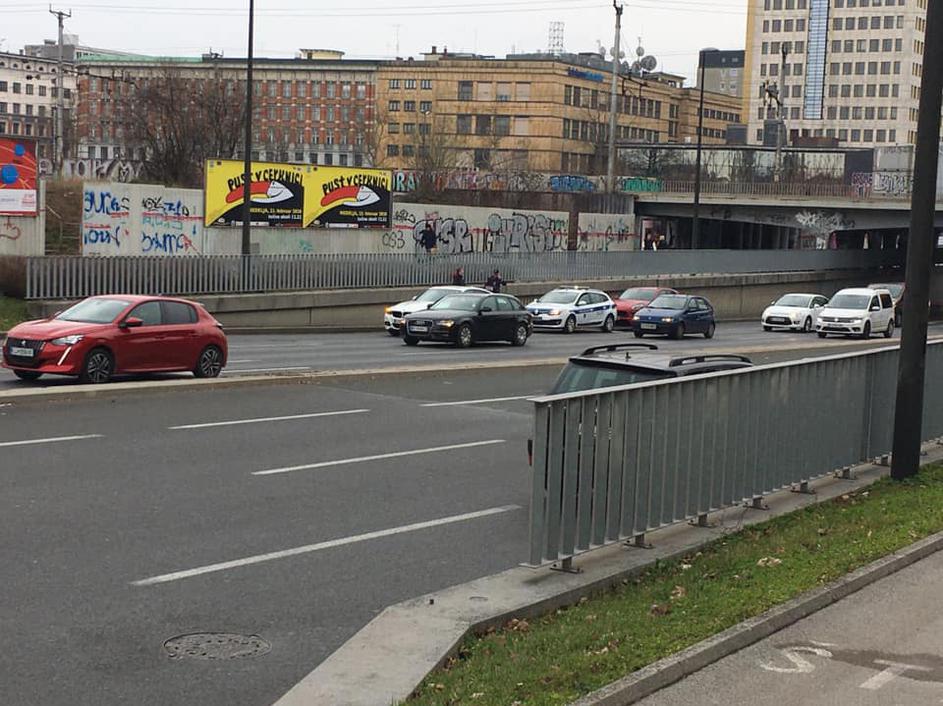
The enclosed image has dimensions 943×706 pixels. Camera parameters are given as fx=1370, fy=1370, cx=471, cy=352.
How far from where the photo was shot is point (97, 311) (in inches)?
854

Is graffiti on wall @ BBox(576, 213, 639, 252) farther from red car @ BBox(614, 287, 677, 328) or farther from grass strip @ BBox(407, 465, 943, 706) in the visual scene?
grass strip @ BBox(407, 465, 943, 706)

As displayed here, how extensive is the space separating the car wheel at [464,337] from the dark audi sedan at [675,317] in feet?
32.3

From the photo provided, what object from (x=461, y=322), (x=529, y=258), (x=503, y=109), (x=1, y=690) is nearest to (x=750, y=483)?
(x=1, y=690)

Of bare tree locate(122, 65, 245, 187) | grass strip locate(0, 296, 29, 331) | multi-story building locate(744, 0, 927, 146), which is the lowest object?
grass strip locate(0, 296, 29, 331)

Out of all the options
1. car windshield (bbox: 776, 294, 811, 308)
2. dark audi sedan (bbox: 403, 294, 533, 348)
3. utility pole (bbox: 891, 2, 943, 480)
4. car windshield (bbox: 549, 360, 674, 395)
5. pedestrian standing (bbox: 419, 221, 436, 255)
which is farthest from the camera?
pedestrian standing (bbox: 419, 221, 436, 255)

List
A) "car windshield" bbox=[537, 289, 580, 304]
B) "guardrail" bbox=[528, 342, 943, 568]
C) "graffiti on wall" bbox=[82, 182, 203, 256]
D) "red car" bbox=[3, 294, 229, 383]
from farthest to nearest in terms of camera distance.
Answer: "car windshield" bbox=[537, 289, 580, 304] → "graffiti on wall" bbox=[82, 182, 203, 256] → "red car" bbox=[3, 294, 229, 383] → "guardrail" bbox=[528, 342, 943, 568]

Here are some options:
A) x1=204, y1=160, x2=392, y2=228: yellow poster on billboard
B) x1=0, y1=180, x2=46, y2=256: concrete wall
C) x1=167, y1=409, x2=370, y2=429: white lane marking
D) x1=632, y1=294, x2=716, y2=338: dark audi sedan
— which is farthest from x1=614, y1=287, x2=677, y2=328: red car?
x1=167, y1=409, x2=370, y2=429: white lane marking

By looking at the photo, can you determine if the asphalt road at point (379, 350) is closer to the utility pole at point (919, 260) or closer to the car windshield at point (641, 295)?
the car windshield at point (641, 295)

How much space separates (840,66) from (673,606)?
595 feet

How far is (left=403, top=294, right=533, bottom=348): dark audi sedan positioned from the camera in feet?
114

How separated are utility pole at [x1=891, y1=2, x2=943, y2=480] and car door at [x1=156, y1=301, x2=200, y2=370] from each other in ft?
40.1

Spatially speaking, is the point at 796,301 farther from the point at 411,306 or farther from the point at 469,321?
the point at 469,321

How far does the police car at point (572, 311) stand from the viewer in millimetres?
44812

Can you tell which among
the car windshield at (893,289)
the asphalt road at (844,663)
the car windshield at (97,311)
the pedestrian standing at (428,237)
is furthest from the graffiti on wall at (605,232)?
the asphalt road at (844,663)
